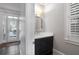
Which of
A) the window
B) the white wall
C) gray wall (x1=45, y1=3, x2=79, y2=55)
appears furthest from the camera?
gray wall (x1=45, y1=3, x2=79, y2=55)

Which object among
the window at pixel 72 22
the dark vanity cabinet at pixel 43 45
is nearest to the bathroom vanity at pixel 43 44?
the dark vanity cabinet at pixel 43 45

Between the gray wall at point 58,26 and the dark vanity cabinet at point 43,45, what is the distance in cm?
19

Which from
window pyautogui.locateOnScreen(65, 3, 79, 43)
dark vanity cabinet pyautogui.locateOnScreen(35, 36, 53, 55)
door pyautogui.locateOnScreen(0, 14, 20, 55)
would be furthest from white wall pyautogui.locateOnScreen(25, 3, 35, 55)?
window pyautogui.locateOnScreen(65, 3, 79, 43)

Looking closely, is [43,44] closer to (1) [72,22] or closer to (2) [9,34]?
(1) [72,22]

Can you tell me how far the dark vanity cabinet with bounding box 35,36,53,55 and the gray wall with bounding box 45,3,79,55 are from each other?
0.19m

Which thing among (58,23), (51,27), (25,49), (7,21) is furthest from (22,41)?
(51,27)

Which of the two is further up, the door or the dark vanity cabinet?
the door

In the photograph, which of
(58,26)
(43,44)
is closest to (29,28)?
(43,44)

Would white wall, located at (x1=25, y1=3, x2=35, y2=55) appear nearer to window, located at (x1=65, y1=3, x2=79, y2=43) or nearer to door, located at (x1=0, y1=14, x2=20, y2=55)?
door, located at (x1=0, y1=14, x2=20, y2=55)

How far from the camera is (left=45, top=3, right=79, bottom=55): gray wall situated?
180cm

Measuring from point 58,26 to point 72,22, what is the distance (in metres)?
0.49

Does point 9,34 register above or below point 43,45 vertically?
→ above

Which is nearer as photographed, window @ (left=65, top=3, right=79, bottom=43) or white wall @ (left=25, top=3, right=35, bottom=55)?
white wall @ (left=25, top=3, right=35, bottom=55)

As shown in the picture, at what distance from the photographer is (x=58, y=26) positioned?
2.12 meters
